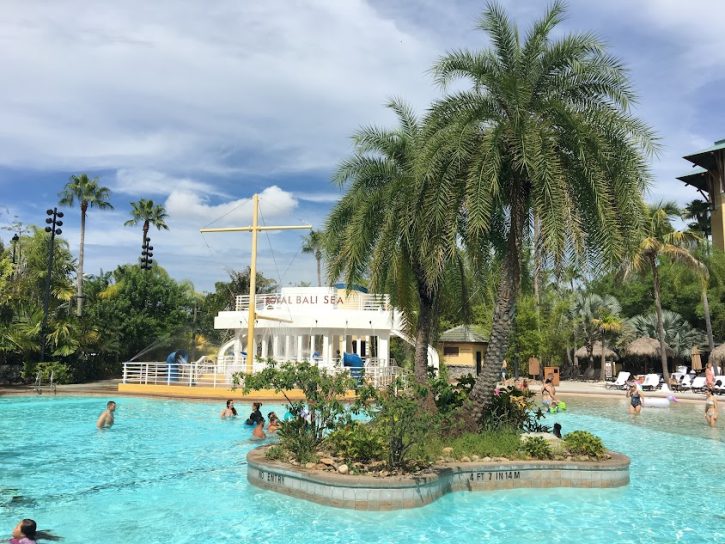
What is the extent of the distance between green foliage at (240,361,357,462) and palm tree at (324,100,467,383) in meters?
3.35

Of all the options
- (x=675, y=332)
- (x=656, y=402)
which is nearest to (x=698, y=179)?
(x=675, y=332)

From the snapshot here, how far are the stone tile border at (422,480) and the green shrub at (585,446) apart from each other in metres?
0.24

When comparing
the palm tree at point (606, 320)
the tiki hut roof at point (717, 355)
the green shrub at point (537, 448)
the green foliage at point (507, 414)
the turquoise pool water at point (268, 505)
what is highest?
the palm tree at point (606, 320)

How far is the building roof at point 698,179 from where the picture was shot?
42497 mm

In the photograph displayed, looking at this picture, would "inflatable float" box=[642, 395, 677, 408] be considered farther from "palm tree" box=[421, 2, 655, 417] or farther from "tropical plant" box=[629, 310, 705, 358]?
"palm tree" box=[421, 2, 655, 417]

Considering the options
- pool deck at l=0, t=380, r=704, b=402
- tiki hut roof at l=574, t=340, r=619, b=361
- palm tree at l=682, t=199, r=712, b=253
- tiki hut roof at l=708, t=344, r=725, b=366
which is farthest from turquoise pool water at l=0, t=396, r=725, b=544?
palm tree at l=682, t=199, r=712, b=253

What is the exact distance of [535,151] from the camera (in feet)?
34.1

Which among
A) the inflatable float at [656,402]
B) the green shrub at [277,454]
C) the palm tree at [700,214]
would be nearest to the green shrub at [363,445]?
the green shrub at [277,454]

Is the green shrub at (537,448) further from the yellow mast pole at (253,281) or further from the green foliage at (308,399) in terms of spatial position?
the yellow mast pole at (253,281)

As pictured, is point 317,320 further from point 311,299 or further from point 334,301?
point 311,299

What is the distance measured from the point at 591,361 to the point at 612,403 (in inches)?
559

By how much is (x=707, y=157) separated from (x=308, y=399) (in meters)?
40.4

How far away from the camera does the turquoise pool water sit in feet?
25.7

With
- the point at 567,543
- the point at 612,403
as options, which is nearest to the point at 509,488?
the point at 567,543
